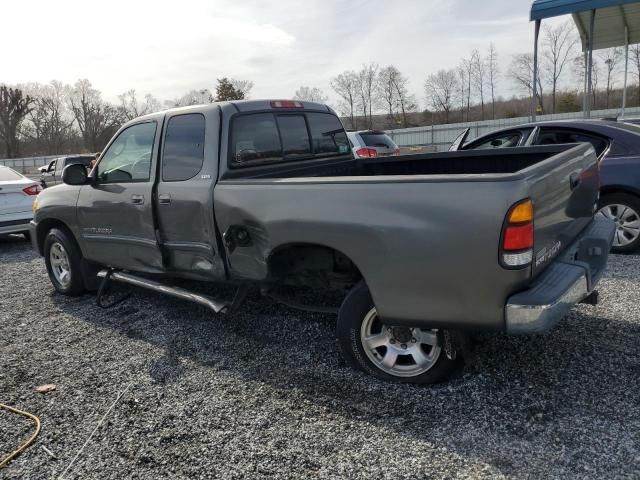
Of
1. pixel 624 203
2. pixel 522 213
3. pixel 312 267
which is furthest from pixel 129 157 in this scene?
pixel 624 203

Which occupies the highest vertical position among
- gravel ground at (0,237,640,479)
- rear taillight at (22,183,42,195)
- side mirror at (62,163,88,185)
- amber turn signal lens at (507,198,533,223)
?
side mirror at (62,163,88,185)

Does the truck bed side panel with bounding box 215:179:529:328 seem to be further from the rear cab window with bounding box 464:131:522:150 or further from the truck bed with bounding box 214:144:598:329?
the rear cab window with bounding box 464:131:522:150

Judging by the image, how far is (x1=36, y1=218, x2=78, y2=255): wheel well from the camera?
558cm

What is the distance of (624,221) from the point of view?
5.96 m

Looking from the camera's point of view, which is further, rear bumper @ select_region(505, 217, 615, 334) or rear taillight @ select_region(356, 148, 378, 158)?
rear taillight @ select_region(356, 148, 378, 158)

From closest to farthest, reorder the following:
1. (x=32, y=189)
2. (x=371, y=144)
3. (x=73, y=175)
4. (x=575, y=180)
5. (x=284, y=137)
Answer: (x=575, y=180), (x=284, y=137), (x=73, y=175), (x=32, y=189), (x=371, y=144)

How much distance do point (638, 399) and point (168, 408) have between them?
111 inches

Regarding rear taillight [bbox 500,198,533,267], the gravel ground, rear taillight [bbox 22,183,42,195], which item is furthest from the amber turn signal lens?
rear taillight [bbox 22,183,42,195]

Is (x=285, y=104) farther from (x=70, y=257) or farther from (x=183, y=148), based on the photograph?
(x=70, y=257)

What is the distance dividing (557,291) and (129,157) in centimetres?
375

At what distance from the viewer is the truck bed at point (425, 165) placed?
4.07 meters

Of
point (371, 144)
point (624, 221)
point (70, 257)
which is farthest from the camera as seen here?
point (371, 144)

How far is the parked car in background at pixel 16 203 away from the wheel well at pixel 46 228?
11.7 feet

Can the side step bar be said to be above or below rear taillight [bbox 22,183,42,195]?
Result: below
